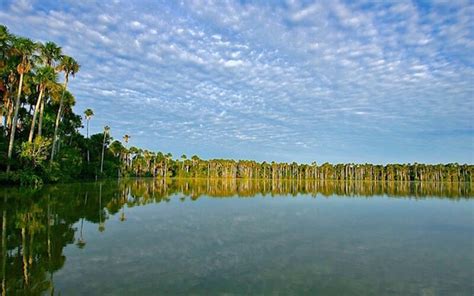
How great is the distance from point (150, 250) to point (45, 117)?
42.6 meters

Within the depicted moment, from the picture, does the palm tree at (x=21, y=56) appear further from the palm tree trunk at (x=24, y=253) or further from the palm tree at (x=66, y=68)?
the palm tree trunk at (x=24, y=253)

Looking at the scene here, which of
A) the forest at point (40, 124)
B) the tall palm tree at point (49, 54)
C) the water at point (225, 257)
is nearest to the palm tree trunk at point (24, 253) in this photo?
the water at point (225, 257)

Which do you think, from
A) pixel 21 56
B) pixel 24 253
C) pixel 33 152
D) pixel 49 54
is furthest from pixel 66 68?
pixel 24 253

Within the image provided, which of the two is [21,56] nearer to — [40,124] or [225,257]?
[40,124]

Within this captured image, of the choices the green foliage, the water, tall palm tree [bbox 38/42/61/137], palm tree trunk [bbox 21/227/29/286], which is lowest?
the water

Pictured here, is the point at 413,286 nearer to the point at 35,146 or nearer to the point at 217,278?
the point at 217,278

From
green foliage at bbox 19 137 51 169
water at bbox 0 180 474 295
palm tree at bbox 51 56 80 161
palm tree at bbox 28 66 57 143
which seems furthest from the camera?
palm tree at bbox 51 56 80 161

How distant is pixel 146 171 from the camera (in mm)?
123562

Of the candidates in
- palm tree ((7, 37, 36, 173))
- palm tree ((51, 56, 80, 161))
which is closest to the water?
palm tree ((7, 37, 36, 173))

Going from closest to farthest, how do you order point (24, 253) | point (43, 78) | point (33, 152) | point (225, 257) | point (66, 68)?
point (24, 253) < point (225, 257) < point (33, 152) < point (43, 78) < point (66, 68)

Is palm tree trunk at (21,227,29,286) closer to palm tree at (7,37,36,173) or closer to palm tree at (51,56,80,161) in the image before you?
palm tree at (7,37,36,173)

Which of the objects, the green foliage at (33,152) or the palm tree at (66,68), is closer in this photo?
the green foliage at (33,152)

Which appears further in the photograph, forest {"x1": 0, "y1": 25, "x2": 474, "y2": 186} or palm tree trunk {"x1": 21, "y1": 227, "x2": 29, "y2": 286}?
forest {"x1": 0, "y1": 25, "x2": 474, "y2": 186}

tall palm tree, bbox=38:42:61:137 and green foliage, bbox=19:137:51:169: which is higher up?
tall palm tree, bbox=38:42:61:137
